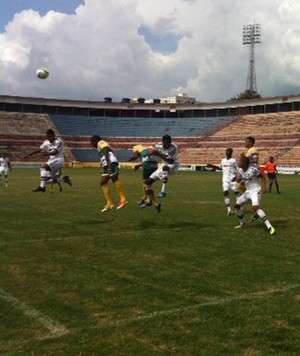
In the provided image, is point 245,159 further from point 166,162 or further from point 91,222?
point 91,222

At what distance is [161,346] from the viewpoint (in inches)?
203

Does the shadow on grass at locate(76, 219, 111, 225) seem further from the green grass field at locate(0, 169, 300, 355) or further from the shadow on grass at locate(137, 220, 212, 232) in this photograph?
the shadow on grass at locate(137, 220, 212, 232)

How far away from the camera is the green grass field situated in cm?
531

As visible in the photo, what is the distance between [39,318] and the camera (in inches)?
236

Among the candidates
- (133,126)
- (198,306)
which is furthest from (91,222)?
(133,126)

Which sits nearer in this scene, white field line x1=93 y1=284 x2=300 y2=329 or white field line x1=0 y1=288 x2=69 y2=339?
white field line x1=0 y1=288 x2=69 y2=339

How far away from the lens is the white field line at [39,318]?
5551 mm

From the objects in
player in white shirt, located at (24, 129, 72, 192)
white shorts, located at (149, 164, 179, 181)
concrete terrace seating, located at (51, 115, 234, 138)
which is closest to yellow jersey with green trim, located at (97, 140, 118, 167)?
white shorts, located at (149, 164, 179, 181)

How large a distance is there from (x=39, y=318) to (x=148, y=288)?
1977mm

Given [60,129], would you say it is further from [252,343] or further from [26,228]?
[252,343]

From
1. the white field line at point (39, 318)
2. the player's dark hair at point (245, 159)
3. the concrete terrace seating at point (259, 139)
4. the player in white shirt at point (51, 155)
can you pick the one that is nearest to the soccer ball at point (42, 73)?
the player in white shirt at point (51, 155)

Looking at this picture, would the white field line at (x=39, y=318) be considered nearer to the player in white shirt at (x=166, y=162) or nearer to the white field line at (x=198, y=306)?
the white field line at (x=198, y=306)

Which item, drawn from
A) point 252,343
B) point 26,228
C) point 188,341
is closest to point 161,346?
point 188,341

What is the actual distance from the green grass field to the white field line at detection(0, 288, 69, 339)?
13 millimetres
